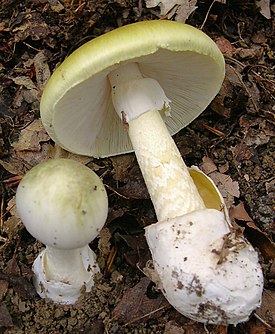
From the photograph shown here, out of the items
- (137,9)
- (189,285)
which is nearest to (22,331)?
(189,285)

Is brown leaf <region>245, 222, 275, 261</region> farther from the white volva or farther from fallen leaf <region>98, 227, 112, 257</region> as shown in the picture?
fallen leaf <region>98, 227, 112, 257</region>

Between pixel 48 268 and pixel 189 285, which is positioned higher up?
pixel 189 285

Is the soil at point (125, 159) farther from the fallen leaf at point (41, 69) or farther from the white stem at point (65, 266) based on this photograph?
the white stem at point (65, 266)

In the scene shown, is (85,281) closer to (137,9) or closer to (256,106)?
(256,106)

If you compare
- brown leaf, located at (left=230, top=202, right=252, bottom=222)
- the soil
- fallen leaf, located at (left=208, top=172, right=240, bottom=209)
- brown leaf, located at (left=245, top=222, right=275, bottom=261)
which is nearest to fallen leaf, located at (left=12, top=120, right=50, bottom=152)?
the soil

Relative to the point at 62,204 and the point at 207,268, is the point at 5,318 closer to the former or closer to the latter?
the point at 62,204

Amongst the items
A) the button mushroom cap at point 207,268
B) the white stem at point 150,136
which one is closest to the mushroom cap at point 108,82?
the white stem at point 150,136
